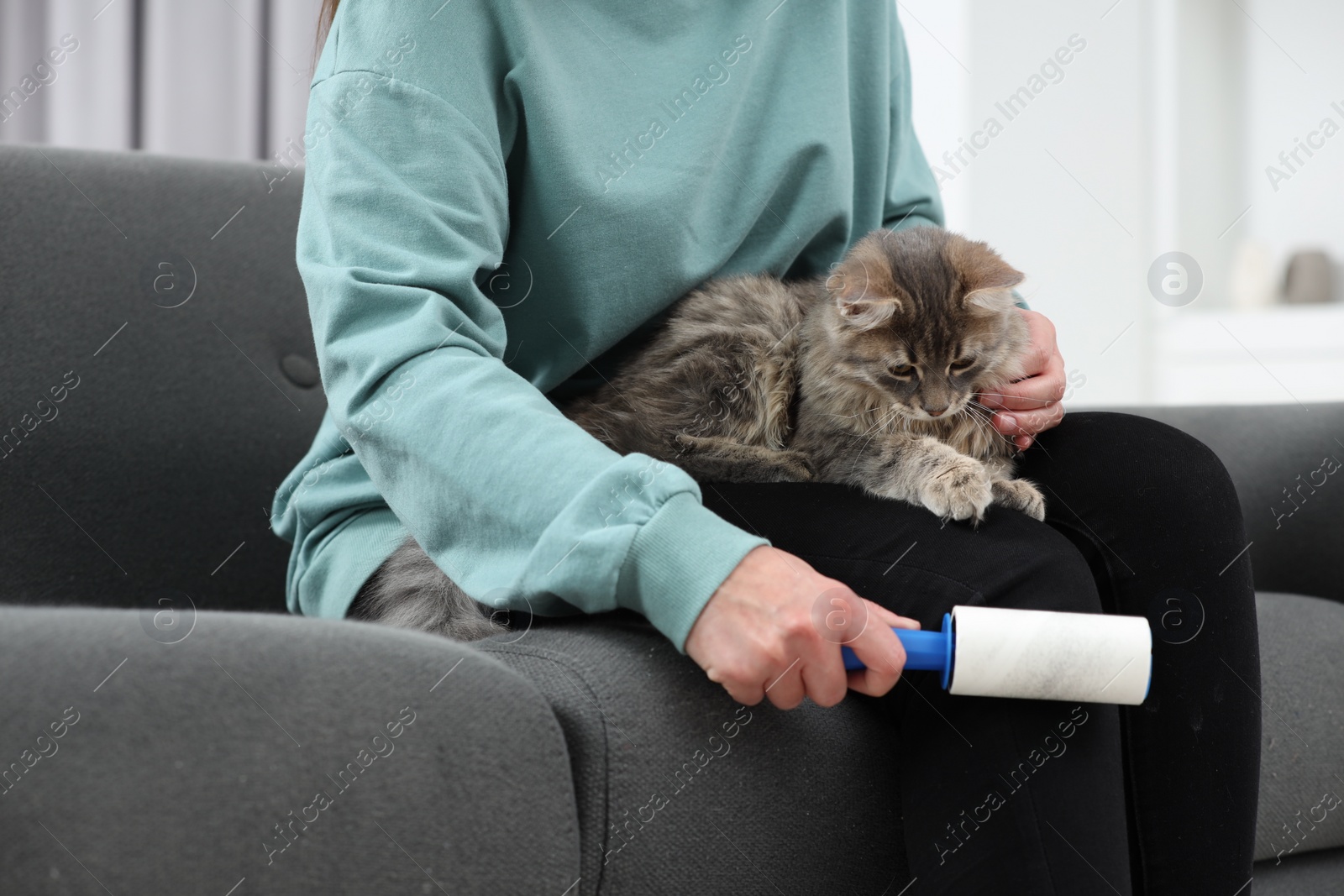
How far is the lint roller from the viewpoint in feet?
2.46

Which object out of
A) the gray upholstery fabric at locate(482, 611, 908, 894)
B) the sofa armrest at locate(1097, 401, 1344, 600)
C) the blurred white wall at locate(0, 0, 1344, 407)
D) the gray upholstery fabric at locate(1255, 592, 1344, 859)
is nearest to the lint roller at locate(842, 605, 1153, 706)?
the gray upholstery fabric at locate(482, 611, 908, 894)

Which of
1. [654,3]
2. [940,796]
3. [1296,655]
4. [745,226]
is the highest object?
[654,3]

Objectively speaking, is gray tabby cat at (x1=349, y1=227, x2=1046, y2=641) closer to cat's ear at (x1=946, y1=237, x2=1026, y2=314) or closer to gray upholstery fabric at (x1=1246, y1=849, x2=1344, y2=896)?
cat's ear at (x1=946, y1=237, x2=1026, y2=314)

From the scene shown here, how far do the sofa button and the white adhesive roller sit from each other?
A: 107 centimetres

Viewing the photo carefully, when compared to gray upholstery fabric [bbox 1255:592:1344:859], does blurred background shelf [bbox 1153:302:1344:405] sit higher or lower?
lower

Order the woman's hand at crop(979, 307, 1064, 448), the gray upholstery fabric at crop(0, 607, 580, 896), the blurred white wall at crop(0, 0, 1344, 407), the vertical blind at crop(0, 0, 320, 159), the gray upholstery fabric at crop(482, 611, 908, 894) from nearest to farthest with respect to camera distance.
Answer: the gray upholstery fabric at crop(0, 607, 580, 896) < the gray upholstery fabric at crop(482, 611, 908, 894) < the woman's hand at crop(979, 307, 1064, 448) < the vertical blind at crop(0, 0, 320, 159) < the blurred white wall at crop(0, 0, 1344, 407)

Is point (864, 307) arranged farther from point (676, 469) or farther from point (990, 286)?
point (676, 469)

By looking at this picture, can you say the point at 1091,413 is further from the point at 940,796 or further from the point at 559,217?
the point at 559,217

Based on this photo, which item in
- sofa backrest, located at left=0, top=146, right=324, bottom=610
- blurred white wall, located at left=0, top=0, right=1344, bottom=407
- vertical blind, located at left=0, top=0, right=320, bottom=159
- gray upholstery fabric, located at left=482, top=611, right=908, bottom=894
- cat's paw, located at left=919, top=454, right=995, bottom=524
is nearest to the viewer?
gray upholstery fabric, located at left=482, top=611, right=908, bottom=894

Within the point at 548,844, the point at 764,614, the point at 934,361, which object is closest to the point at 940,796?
the point at 764,614

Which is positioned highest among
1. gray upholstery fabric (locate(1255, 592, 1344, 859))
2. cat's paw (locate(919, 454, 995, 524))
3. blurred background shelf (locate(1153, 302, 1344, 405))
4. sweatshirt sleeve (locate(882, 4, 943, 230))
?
sweatshirt sleeve (locate(882, 4, 943, 230))

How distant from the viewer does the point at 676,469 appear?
2.68 feet

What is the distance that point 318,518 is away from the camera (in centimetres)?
110

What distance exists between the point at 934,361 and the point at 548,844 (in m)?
0.77
